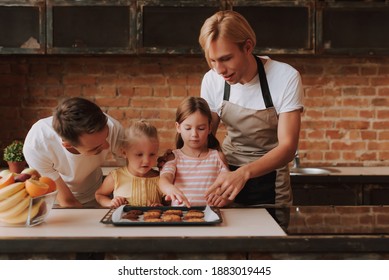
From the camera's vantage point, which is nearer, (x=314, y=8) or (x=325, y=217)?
(x=325, y=217)

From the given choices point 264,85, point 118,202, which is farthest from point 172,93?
point 118,202

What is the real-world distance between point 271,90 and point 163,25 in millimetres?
1459

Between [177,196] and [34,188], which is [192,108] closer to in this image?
[177,196]

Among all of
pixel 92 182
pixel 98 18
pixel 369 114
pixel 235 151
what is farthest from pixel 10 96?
pixel 369 114

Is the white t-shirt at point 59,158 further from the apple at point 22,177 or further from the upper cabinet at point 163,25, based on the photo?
the upper cabinet at point 163,25

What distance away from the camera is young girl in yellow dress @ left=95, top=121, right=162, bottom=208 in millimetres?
2262

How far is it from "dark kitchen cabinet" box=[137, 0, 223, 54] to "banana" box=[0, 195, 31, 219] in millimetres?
2047

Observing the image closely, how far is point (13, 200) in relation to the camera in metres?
1.70

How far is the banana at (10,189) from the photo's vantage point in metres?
1.70

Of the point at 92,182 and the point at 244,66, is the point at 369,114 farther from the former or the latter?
the point at 92,182

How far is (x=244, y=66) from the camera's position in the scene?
7.46 ft

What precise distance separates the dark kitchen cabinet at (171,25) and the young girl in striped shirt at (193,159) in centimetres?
132

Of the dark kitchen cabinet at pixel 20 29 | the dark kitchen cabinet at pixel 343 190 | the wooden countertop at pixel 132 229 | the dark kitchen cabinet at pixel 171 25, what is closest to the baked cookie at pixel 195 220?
the wooden countertop at pixel 132 229

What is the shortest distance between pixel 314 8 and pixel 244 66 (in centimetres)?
155
